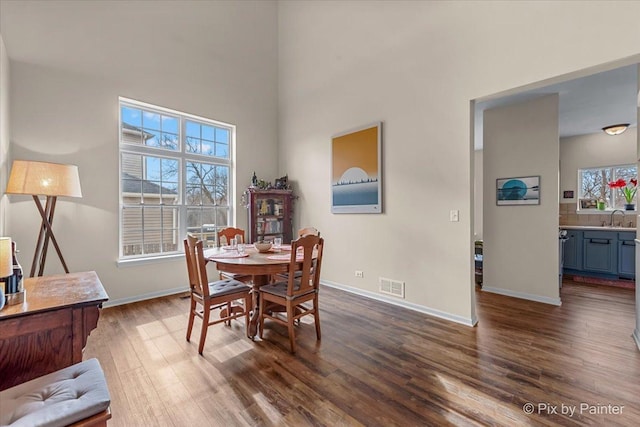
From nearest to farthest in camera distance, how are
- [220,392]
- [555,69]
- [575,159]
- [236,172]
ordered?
[220,392] → [555,69] → [236,172] → [575,159]

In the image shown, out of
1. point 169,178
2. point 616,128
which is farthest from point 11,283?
point 616,128

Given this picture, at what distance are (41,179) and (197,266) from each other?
5.24 ft

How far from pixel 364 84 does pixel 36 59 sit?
147 inches

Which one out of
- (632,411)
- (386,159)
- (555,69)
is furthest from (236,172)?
(632,411)

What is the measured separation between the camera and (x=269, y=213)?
15.7 feet

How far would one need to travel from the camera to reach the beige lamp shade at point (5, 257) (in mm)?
1282

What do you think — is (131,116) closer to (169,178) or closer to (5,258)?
(169,178)

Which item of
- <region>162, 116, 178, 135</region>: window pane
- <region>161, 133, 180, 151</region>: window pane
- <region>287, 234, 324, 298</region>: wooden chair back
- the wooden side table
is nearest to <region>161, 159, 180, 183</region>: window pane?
<region>161, 133, 180, 151</region>: window pane

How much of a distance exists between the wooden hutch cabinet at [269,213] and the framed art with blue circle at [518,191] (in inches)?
125

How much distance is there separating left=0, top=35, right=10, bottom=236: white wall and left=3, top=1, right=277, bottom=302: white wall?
17 cm

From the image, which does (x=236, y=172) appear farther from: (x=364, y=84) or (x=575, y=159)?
(x=575, y=159)

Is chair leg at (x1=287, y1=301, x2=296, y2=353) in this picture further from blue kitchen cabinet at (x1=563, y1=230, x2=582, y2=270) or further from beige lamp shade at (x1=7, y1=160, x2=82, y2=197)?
blue kitchen cabinet at (x1=563, y1=230, x2=582, y2=270)

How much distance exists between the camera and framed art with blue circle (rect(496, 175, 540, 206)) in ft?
12.0

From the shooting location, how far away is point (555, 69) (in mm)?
2365
